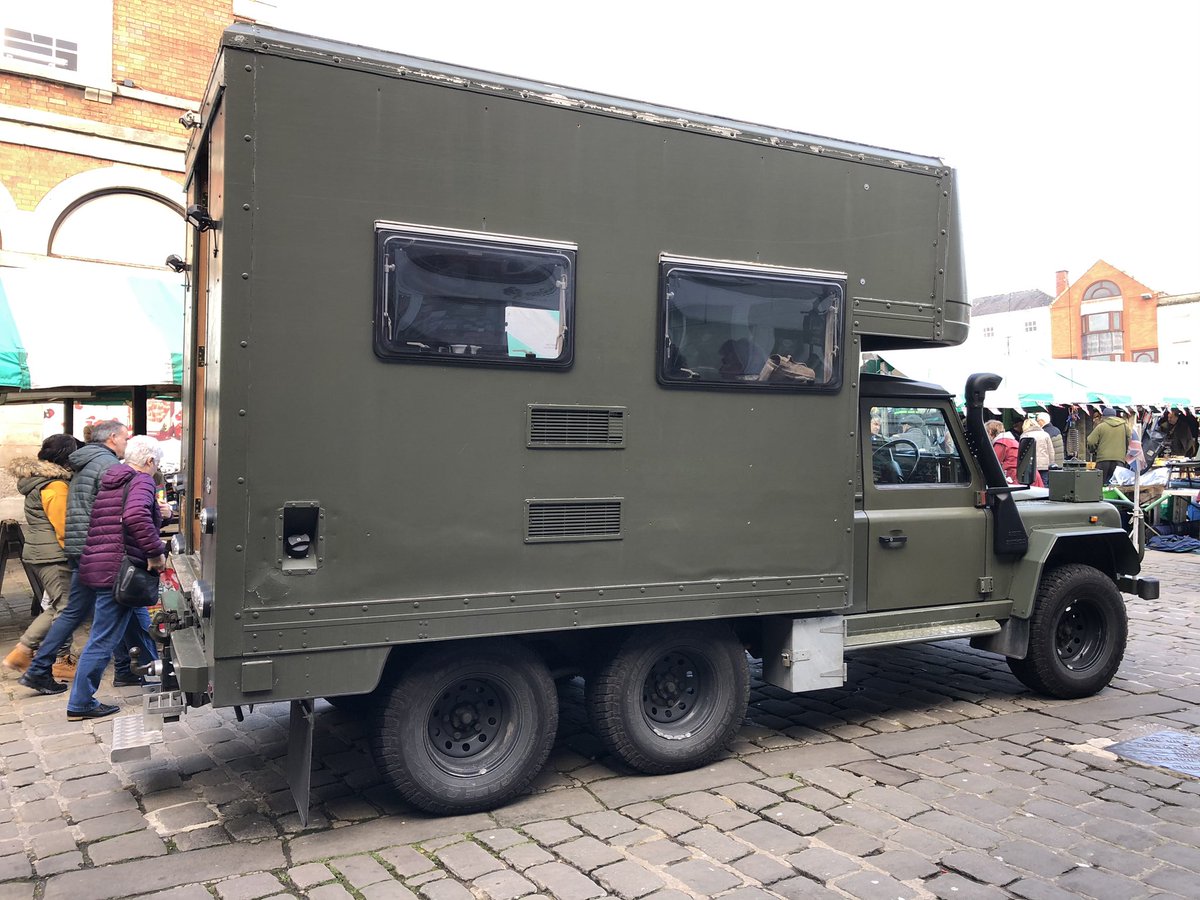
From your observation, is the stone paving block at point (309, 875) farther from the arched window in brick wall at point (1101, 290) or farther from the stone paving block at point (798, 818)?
the arched window in brick wall at point (1101, 290)

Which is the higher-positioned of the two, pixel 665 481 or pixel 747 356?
pixel 747 356

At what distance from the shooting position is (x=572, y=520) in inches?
179

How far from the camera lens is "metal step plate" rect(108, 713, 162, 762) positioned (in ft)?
14.4

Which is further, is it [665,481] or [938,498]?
[938,498]

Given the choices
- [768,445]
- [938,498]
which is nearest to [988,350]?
[938,498]

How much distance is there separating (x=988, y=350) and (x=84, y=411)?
56.9ft

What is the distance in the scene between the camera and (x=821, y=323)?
522cm

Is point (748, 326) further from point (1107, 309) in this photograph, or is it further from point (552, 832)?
point (1107, 309)

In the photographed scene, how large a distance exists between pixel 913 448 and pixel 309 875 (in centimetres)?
431

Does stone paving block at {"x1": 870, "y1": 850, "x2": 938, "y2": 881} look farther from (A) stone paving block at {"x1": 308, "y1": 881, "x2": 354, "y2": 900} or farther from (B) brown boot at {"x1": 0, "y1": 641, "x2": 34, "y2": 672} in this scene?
(B) brown boot at {"x1": 0, "y1": 641, "x2": 34, "y2": 672}

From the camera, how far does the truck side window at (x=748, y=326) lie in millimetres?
4828

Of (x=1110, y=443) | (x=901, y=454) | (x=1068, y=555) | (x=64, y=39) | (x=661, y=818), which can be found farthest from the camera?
(x=1110, y=443)

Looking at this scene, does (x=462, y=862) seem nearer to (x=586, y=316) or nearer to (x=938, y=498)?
(x=586, y=316)

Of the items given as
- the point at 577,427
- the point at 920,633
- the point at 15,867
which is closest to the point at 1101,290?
the point at 920,633
